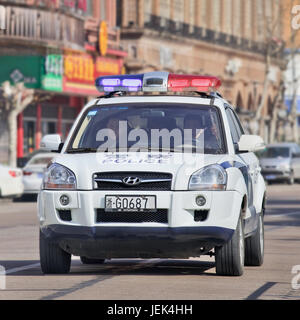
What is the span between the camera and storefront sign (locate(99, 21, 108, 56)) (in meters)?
55.4

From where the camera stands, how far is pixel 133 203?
12117mm

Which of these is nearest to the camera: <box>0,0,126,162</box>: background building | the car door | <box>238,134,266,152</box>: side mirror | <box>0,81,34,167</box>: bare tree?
<box>238,134,266,152</box>: side mirror

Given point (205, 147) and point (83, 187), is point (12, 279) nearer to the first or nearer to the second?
point (83, 187)

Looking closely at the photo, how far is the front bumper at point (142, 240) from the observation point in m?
12.1

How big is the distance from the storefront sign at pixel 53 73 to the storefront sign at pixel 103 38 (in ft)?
20.7

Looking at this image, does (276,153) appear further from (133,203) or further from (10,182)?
(133,203)

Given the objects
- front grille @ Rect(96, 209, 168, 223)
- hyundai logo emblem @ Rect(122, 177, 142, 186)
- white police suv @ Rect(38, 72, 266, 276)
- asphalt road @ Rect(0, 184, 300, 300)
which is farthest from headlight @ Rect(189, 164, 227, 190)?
asphalt road @ Rect(0, 184, 300, 300)

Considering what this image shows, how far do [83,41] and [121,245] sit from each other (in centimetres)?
3897

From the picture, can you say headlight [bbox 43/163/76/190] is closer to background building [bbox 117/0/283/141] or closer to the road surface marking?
the road surface marking

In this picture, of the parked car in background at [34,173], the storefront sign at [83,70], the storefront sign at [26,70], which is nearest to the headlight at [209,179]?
the parked car in background at [34,173]

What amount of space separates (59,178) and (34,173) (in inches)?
848

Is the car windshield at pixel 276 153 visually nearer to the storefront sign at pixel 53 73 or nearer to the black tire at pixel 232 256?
the storefront sign at pixel 53 73

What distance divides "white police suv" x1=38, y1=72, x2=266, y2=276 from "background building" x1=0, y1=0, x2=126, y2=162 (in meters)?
31.8
